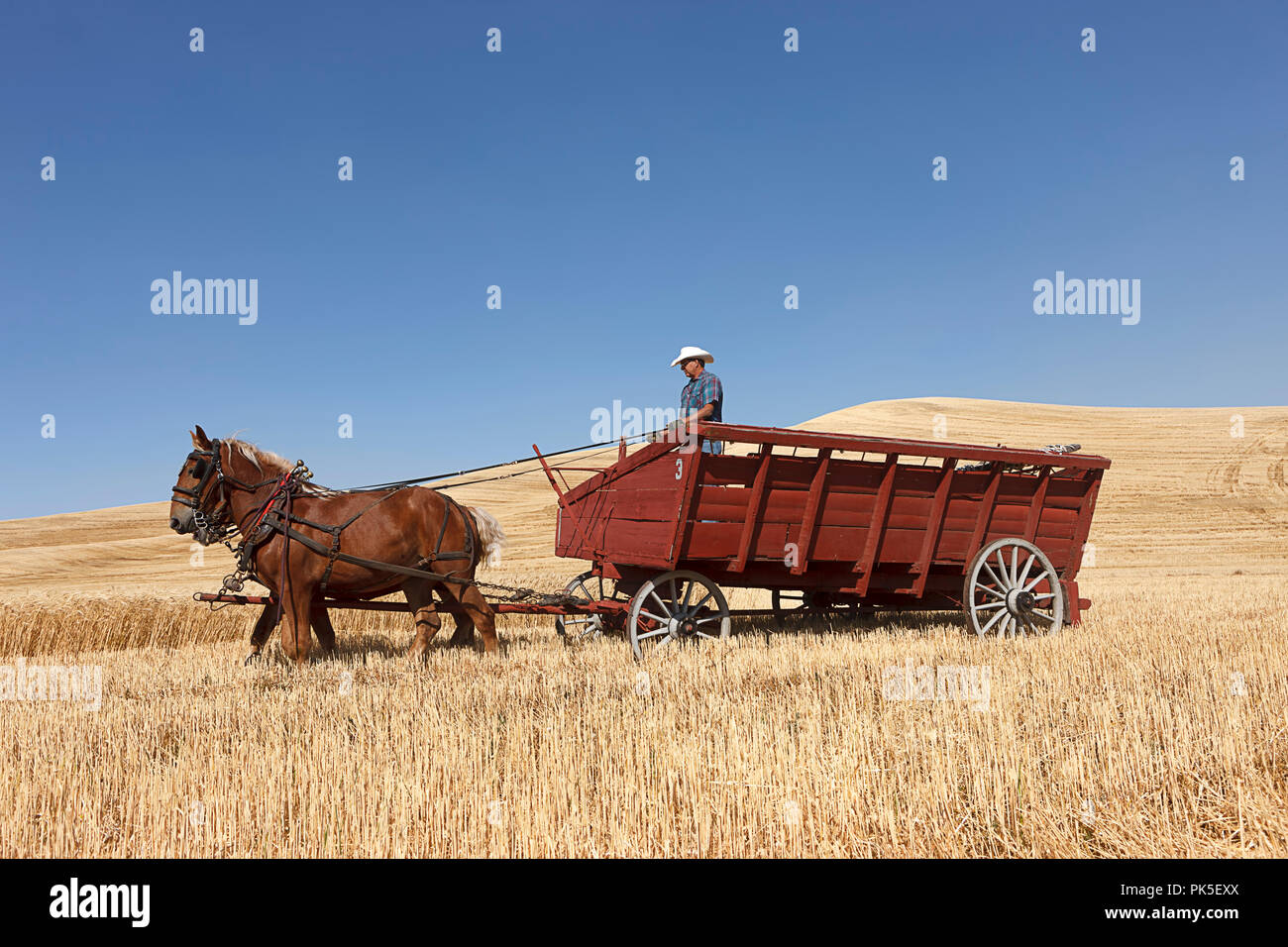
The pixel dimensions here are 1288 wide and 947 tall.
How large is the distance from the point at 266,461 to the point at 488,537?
7.38 ft

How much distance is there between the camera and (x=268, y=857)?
11.6ft

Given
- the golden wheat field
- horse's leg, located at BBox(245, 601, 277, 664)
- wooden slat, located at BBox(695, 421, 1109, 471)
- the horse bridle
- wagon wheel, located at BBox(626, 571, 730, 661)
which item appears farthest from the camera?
horse's leg, located at BBox(245, 601, 277, 664)

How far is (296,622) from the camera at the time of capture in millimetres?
7844

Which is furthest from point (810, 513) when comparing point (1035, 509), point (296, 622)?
point (296, 622)

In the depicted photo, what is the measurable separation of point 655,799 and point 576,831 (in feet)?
1.28

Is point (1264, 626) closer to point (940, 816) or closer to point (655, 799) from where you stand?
point (940, 816)

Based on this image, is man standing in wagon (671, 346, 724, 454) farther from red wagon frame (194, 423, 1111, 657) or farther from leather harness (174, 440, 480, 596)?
leather harness (174, 440, 480, 596)

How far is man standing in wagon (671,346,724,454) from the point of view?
7.99 meters

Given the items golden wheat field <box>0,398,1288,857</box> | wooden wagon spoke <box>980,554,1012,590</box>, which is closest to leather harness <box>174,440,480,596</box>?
golden wheat field <box>0,398,1288,857</box>

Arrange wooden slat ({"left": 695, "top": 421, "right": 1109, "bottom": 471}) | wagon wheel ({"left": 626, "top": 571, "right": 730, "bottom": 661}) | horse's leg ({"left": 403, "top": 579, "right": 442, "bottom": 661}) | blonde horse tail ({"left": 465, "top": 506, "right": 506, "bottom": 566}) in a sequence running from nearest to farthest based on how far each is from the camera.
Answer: wooden slat ({"left": 695, "top": 421, "right": 1109, "bottom": 471}) < wagon wheel ({"left": 626, "top": 571, "right": 730, "bottom": 661}) < horse's leg ({"left": 403, "top": 579, "right": 442, "bottom": 661}) < blonde horse tail ({"left": 465, "top": 506, "right": 506, "bottom": 566})

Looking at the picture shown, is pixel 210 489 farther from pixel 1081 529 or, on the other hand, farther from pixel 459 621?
pixel 1081 529

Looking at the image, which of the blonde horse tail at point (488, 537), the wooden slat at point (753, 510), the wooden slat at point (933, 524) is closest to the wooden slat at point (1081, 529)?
the wooden slat at point (933, 524)

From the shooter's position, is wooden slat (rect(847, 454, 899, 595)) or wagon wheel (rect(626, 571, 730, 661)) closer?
wagon wheel (rect(626, 571, 730, 661))
